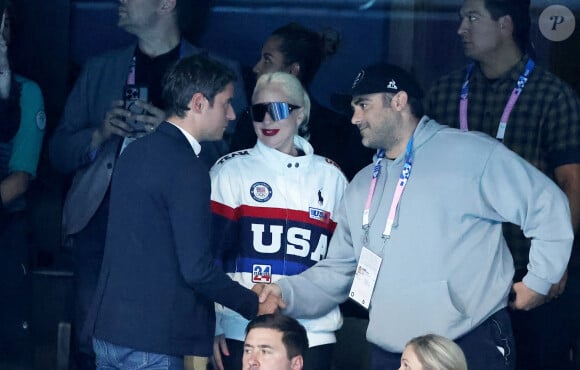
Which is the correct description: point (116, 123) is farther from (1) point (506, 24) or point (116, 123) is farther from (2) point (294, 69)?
(1) point (506, 24)

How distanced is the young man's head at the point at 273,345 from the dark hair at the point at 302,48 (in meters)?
1.35

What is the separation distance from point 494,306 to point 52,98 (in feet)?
9.04

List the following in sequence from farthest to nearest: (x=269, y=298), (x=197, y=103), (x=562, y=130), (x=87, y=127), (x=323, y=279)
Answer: (x=87, y=127)
(x=562, y=130)
(x=323, y=279)
(x=269, y=298)
(x=197, y=103)

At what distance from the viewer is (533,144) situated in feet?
16.8

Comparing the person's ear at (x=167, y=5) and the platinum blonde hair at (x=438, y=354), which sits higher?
the person's ear at (x=167, y=5)

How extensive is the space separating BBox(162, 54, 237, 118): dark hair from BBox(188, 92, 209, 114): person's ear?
0.01 m

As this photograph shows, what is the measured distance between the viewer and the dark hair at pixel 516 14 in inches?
206

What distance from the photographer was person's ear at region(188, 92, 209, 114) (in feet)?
13.9

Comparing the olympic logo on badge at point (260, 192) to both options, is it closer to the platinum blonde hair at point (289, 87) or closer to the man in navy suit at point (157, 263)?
the platinum blonde hair at point (289, 87)

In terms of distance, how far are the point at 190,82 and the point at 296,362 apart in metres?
1.10

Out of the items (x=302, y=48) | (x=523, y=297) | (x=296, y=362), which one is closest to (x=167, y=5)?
(x=302, y=48)

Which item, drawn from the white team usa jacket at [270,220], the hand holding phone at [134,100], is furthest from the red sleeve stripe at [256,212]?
the hand holding phone at [134,100]

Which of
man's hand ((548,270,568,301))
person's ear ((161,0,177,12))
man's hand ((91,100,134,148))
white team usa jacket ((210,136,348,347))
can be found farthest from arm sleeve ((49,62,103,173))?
man's hand ((548,270,568,301))

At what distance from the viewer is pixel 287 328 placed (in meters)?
4.47
